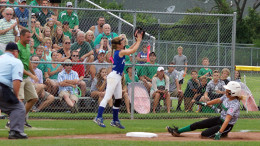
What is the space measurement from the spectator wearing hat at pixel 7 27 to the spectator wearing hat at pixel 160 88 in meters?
4.65

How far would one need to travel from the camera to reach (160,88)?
15.3 m

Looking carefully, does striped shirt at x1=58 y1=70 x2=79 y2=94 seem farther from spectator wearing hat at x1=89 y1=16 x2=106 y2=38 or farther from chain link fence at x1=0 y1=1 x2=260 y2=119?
spectator wearing hat at x1=89 y1=16 x2=106 y2=38

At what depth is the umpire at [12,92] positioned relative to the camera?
946cm

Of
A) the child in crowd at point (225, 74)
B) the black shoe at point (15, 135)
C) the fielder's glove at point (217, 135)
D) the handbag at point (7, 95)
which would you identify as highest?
the child in crowd at point (225, 74)

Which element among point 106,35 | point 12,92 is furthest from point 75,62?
point 12,92

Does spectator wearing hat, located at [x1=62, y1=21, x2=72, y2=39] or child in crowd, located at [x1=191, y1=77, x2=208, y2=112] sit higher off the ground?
spectator wearing hat, located at [x1=62, y1=21, x2=72, y2=39]

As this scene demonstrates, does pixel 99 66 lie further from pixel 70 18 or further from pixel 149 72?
pixel 70 18

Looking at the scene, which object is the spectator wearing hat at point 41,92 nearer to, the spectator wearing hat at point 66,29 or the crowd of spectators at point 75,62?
the crowd of spectators at point 75,62

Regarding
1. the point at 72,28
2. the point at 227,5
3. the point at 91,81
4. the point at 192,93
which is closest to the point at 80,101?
the point at 91,81

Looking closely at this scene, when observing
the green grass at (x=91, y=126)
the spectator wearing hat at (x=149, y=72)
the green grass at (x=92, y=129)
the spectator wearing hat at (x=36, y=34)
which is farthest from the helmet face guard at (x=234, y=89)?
the spectator wearing hat at (x=36, y=34)

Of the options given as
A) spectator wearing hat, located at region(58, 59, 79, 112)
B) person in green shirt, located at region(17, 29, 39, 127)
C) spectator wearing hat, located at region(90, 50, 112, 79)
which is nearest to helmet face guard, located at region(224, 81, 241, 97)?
person in green shirt, located at region(17, 29, 39, 127)

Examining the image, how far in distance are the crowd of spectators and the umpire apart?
353cm

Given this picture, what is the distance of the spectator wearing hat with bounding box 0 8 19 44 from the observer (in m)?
13.2

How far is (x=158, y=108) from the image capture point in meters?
15.3
